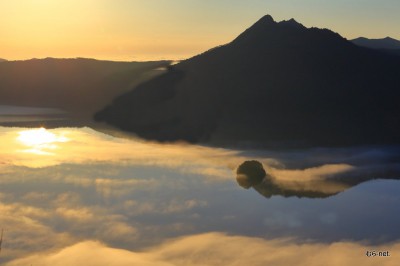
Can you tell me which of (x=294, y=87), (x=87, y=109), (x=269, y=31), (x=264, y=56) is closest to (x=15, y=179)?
(x=294, y=87)

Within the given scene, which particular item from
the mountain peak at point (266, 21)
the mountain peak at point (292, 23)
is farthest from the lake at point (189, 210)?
the mountain peak at point (266, 21)

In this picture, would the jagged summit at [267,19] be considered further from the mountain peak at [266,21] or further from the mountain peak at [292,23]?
the mountain peak at [292,23]

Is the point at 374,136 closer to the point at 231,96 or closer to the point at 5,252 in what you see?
the point at 231,96

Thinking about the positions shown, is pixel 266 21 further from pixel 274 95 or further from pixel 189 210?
pixel 189 210

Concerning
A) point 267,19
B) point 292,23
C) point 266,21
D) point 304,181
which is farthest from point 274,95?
point 304,181

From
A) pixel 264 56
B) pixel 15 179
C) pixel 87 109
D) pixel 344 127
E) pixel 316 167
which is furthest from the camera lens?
pixel 87 109

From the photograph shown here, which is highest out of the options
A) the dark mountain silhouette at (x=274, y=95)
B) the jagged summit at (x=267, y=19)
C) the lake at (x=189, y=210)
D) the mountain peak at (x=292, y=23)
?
the jagged summit at (x=267, y=19)
